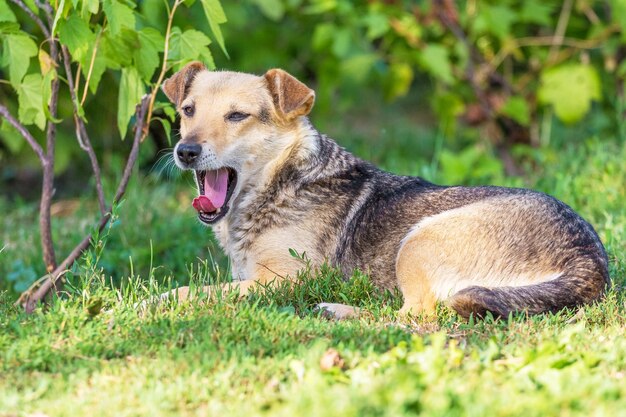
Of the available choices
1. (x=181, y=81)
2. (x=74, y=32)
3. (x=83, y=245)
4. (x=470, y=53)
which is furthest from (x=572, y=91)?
(x=74, y=32)

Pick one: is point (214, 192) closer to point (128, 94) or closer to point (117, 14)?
point (128, 94)

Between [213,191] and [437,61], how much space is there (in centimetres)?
415

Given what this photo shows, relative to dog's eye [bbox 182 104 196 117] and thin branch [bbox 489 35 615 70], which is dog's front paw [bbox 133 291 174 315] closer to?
dog's eye [bbox 182 104 196 117]

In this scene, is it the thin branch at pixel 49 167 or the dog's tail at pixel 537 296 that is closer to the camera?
the dog's tail at pixel 537 296

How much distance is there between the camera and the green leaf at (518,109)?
962 centimetres

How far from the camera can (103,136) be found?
10.3 metres

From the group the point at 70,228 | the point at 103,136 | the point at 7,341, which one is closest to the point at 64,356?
the point at 7,341

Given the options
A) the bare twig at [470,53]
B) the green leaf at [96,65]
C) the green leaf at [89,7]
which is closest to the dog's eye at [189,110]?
the green leaf at [96,65]

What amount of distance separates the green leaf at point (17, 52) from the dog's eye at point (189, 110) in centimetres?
97

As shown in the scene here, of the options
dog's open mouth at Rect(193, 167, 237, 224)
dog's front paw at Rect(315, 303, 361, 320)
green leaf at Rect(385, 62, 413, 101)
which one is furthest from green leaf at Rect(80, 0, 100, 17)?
green leaf at Rect(385, 62, 413, 101)

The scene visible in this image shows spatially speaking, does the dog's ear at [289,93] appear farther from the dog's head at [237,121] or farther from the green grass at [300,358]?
the green grass at [300,358]

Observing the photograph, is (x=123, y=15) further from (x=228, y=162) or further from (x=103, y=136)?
(x=103, y=136)

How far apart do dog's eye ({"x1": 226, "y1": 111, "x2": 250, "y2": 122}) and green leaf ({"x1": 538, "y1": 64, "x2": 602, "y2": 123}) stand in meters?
4.85

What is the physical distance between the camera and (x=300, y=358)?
152 inches
